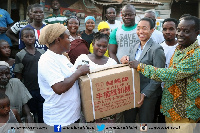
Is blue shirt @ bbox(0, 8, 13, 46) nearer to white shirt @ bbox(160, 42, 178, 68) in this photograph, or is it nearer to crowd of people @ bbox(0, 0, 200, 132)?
crowd of people @ bbox(0, 0, 200, 132)

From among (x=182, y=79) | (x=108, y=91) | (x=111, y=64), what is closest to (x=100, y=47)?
(x=111, y=64)

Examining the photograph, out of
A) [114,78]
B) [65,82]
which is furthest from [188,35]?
[65,82]

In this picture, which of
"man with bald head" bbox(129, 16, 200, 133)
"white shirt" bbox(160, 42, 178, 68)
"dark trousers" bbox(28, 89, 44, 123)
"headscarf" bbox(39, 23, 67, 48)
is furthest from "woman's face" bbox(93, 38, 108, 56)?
"dark trousers" bbox(28, 89, 44, 123)

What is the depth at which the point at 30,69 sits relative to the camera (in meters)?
3.24

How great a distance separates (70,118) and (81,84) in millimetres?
406

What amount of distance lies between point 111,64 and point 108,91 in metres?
0.57

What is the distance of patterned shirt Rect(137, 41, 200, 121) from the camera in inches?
87.7

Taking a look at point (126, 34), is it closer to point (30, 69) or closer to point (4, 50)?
point (30, 69)

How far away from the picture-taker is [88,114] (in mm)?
2207

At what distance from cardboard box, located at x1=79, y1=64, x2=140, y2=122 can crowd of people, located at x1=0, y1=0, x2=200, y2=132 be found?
107mm

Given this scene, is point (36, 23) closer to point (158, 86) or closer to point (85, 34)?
point (85, 34)
